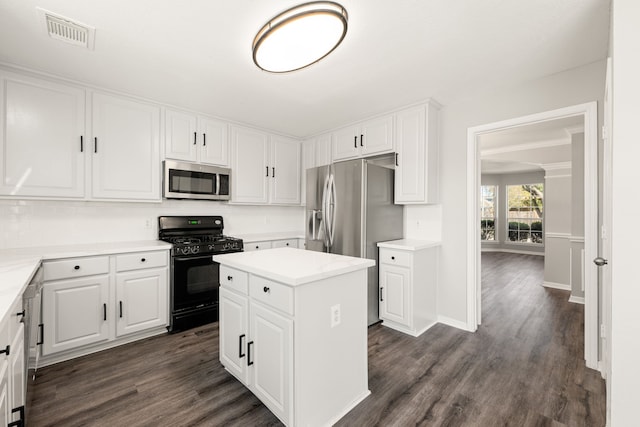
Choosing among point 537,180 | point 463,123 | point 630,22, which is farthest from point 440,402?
point 537,180

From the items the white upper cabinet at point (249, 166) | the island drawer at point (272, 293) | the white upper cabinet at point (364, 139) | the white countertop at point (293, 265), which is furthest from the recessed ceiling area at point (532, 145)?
the island drawer at point (272, 293)

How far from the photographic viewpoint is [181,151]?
3248 millimetres

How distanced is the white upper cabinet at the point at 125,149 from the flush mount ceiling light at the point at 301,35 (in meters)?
1.84

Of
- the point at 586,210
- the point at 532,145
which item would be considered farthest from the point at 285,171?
the point at 532,145

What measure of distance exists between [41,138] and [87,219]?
84 centimetres

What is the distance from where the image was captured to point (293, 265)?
1.75m

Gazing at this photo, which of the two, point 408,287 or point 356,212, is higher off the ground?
point 356,212

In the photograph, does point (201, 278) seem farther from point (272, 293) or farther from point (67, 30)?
point (67, 30)

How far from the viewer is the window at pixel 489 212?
29.1 ft

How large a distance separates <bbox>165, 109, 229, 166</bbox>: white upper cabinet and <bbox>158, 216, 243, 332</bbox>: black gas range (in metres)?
0.78

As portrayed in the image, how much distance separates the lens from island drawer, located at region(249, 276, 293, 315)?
Result: 1.51 meters

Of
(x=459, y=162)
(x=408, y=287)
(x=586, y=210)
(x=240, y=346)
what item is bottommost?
(x=240, y=346)

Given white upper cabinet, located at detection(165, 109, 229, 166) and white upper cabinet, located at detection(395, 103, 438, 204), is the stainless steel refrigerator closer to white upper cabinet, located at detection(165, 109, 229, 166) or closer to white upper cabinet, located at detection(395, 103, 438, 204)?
white upper cabinet, located at detection(395, 103, 438, 204)

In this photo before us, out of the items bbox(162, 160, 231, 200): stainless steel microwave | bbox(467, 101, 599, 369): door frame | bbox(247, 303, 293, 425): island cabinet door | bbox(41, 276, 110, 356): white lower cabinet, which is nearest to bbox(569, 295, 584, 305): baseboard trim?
bbox(467, 101, 599, 369): door frame
